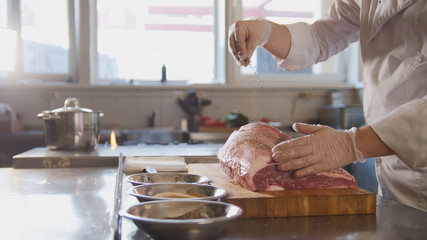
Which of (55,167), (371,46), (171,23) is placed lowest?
(55,167)

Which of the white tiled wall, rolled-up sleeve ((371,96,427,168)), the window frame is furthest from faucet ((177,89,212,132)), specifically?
rolled-up sleeve ((371,96,427,168))

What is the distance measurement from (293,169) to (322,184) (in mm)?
97

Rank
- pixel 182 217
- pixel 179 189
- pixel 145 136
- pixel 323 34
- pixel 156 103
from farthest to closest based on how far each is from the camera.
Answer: pixel 156 103
pixel 145 136
pixel 323 34
pixel 179 189
pixel 182 217

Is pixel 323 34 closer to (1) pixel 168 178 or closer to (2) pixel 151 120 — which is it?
(1) pixel 168 178

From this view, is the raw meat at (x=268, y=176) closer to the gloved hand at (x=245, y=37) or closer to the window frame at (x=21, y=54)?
the gloved hand at (x=245, y=37)

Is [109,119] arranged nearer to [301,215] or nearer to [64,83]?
[64,83]

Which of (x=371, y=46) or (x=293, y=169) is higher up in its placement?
(x=371, y=46)

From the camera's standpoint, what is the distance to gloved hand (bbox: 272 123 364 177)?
3.74 ft

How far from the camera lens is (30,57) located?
407 cm

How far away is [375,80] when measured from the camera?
1609mm

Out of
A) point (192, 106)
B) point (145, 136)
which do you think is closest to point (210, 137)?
point (145, 136)

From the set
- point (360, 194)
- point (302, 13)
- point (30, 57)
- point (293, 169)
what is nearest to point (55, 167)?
point (293, 169)

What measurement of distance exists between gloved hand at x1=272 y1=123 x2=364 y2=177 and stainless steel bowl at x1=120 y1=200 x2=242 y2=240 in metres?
0.39

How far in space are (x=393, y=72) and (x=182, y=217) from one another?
3.44 ft
